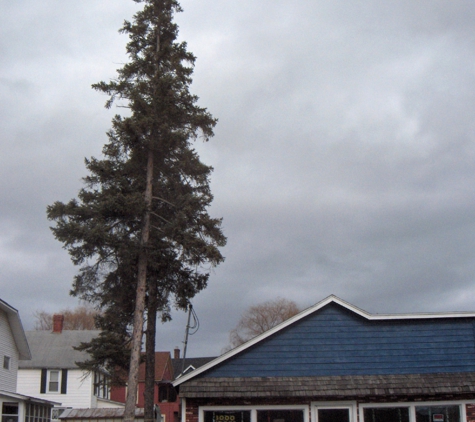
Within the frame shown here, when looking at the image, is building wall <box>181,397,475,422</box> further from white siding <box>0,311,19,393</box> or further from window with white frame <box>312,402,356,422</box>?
white siding <box>0,311,19,393</box>

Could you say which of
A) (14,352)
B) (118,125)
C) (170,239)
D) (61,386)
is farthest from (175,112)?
(61,386)

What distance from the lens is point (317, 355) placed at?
1892cm

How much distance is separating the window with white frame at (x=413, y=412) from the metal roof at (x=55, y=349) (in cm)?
2607

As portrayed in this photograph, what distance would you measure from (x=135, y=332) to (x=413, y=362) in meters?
9.09

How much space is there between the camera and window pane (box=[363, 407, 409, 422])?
721 inches

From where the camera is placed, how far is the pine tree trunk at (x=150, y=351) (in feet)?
69.7

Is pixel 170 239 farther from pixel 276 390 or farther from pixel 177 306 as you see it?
pixel 276 390

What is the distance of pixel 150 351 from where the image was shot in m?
21.6

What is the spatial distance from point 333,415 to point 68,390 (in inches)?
1084

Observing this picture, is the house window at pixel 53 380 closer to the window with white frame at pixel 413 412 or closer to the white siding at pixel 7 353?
the white siding at pixel 7 353

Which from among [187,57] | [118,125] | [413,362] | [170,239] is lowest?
[413,362]

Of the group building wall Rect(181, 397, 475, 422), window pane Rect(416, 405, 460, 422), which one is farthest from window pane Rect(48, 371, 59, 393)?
window pane Rect(416, 405, 460, 422)

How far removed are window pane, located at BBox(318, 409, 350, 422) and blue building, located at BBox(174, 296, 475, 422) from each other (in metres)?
0.03

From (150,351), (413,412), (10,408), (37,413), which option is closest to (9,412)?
(10,408)
